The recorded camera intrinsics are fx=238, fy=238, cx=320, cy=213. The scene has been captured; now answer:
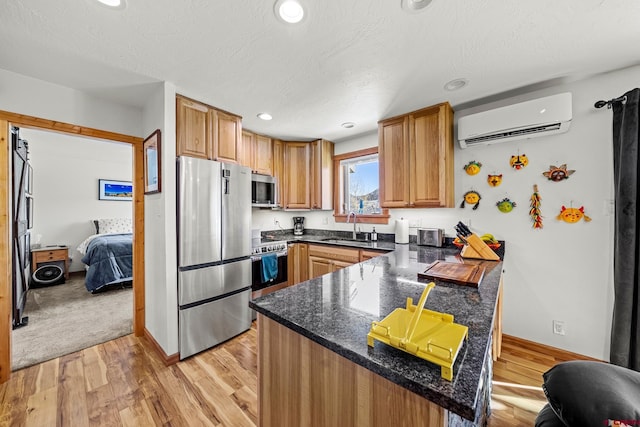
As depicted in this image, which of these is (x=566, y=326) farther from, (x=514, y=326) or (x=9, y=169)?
(x=9, y=169)

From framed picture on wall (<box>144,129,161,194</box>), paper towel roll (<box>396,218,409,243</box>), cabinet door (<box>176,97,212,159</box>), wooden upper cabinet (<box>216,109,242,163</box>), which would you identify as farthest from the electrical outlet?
framed picture on wall (<box>144,129,161,194</box>)

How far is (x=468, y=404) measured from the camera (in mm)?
466

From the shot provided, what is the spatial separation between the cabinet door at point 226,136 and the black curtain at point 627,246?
328 centimetres

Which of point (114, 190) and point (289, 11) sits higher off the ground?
point (289, 11)

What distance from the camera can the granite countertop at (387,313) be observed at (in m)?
0.55

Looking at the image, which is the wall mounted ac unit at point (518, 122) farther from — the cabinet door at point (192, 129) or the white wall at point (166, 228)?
the white wall at point (166, 228)

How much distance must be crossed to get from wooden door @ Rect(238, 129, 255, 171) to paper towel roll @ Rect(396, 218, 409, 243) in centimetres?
208

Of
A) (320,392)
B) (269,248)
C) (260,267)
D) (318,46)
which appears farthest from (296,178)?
(320,392)

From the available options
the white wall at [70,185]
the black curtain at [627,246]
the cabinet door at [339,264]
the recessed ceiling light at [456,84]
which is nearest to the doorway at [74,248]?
the white wall at [70,185]

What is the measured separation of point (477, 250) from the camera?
1.97 meters

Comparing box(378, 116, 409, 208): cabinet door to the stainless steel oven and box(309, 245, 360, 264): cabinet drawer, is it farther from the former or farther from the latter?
the stainless steel oven

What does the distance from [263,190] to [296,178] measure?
0.67m

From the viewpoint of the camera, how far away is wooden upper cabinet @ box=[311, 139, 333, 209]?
3.56 metres

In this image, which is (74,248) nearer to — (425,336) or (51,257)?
(51,257)
